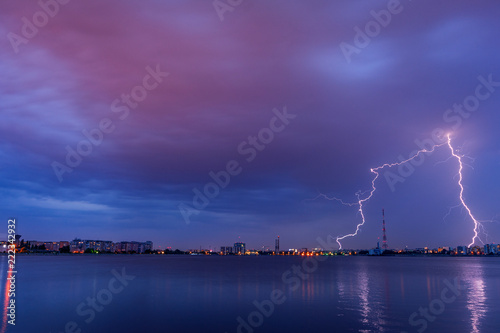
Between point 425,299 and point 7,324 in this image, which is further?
point 425,299

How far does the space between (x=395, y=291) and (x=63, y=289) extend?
4221cm

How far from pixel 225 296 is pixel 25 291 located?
81.4 feet

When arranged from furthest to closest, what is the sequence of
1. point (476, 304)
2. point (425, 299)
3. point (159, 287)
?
point (159, 287) → point (425, 299) → point (476, 304)

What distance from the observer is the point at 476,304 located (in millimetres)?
35281

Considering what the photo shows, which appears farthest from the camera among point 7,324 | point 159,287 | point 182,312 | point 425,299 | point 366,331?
point 159,287

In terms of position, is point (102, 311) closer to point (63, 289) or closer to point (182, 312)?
point (182, 312)

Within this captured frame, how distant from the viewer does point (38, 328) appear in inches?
1004

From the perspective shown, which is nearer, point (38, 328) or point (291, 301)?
point (38, 328)

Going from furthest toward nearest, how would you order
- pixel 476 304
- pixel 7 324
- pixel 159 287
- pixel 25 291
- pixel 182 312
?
1. pixel 159 287
2. pixel 25 291
3. pixel 476 304
4. pixel 182 312
5. pixel 7 324

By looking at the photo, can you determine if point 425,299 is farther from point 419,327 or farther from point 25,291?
point 25,291

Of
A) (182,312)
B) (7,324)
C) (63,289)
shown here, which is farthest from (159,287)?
(7,324)

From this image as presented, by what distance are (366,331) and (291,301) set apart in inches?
518

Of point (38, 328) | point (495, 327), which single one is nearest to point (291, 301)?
point (495, 327)

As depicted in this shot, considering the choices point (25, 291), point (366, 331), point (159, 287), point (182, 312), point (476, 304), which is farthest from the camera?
point (159, 287)
